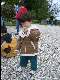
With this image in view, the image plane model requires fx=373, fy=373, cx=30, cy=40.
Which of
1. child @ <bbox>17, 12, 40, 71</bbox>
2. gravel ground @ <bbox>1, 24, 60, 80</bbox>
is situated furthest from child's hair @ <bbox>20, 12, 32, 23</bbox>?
gravel ground @ <bbox>1, 24, 60, 80</bbox>

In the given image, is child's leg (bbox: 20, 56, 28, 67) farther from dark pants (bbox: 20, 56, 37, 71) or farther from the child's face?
the child's face

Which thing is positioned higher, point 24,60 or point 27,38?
point 27,38

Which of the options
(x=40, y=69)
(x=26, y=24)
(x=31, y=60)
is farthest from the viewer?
(x=40, y=69)

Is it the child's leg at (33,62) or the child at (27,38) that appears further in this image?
the child's leg at (33,62)

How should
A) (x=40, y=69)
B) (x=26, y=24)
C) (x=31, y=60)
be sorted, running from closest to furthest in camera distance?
(x=26, y=24) → (x=31, y=60) → (x=40, y=69)

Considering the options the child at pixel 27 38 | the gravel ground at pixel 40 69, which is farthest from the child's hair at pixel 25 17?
the gravel ground at pixel 40 69

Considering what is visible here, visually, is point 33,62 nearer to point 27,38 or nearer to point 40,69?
point 40,69

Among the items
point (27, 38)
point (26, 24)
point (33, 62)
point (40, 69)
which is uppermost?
point (26, 24)

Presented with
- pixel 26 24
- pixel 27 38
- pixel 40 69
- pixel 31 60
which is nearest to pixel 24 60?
pixel 31 60

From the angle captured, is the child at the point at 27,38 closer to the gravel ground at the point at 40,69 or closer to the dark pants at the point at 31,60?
the dark pants at the point at 31,60

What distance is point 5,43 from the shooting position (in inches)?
189

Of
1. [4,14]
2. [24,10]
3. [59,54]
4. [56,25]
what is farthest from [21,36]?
[56,25]

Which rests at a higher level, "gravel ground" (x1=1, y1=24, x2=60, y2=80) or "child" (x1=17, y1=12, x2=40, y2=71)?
"child" (x1=17, y1=12, x2=40, y2=71)

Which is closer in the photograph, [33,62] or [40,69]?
[33,62]
